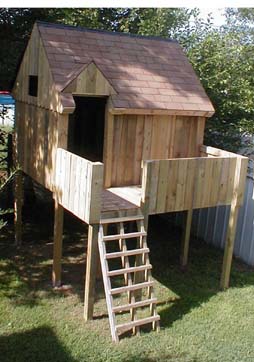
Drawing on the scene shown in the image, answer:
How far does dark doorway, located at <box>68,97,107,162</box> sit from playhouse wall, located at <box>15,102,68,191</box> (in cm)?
124

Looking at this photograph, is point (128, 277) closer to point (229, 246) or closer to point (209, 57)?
point (229, 246)

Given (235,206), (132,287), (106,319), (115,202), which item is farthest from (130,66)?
(106,319)

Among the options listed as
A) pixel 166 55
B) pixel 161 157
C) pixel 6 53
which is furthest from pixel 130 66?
pixel 6 53

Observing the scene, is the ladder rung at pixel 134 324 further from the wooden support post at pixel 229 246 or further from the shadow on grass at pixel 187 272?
the wooden support post at pixel 229 246

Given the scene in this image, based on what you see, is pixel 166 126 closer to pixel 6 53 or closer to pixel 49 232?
pixel 49 232

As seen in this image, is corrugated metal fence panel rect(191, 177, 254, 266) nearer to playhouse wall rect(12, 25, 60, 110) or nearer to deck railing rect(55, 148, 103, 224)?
deck railing rect(55, 148, 103, 224)

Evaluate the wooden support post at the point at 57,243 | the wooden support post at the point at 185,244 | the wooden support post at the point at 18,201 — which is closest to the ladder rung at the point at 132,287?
the wooden support post at the point at 57,243

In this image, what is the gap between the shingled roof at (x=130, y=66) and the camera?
6.60 m

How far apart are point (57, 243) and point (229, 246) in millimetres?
2883

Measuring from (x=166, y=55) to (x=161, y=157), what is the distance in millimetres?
2022

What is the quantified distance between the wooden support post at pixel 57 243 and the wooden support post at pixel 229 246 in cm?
278

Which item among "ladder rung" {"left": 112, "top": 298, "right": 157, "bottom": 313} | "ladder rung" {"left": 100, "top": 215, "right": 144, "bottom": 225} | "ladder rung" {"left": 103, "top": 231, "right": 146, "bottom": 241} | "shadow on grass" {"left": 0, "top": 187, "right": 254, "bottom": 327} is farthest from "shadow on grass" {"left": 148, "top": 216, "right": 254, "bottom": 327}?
"ladder rung" {"left": 100, "top": 215, "right": 144, "bottom": 225}

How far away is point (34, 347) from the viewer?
214 inches

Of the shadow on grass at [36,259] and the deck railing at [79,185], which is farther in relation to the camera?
the shadow on grass at [36,259]
